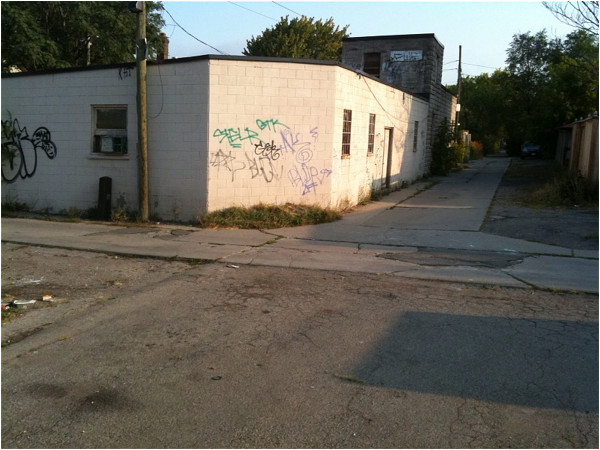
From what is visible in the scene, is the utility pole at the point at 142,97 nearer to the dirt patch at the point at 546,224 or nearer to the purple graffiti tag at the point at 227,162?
the purple graffiti tag at the point at 227,162

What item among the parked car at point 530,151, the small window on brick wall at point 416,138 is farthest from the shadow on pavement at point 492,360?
the parked car at point 530,151

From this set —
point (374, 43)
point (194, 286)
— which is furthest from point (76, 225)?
point (374, 43)

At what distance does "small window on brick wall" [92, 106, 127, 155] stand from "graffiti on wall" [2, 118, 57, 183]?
129cm

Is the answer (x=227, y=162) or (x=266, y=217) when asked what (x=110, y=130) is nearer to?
(x=227, y=162)

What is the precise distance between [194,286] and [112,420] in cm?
369

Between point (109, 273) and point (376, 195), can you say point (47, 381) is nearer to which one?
point (109, 273)

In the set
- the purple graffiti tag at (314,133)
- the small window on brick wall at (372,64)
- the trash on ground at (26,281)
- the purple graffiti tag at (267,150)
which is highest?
the small window on brick wall at (372,64)

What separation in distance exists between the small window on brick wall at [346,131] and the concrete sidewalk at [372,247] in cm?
175

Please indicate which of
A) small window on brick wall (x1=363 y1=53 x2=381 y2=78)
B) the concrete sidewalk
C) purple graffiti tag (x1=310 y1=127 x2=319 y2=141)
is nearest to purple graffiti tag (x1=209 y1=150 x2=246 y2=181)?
the concrete sidewalk

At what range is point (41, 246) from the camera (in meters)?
9.92

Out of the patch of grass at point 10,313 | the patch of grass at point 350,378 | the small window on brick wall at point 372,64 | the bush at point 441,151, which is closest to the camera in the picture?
the patch of grass at point 350,378

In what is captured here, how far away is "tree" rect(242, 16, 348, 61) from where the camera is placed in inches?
1591

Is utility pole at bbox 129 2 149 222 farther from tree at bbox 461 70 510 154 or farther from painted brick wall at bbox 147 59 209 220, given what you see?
tree at bbox 461 70 510 154

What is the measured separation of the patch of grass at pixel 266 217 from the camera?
11906 millimetres
